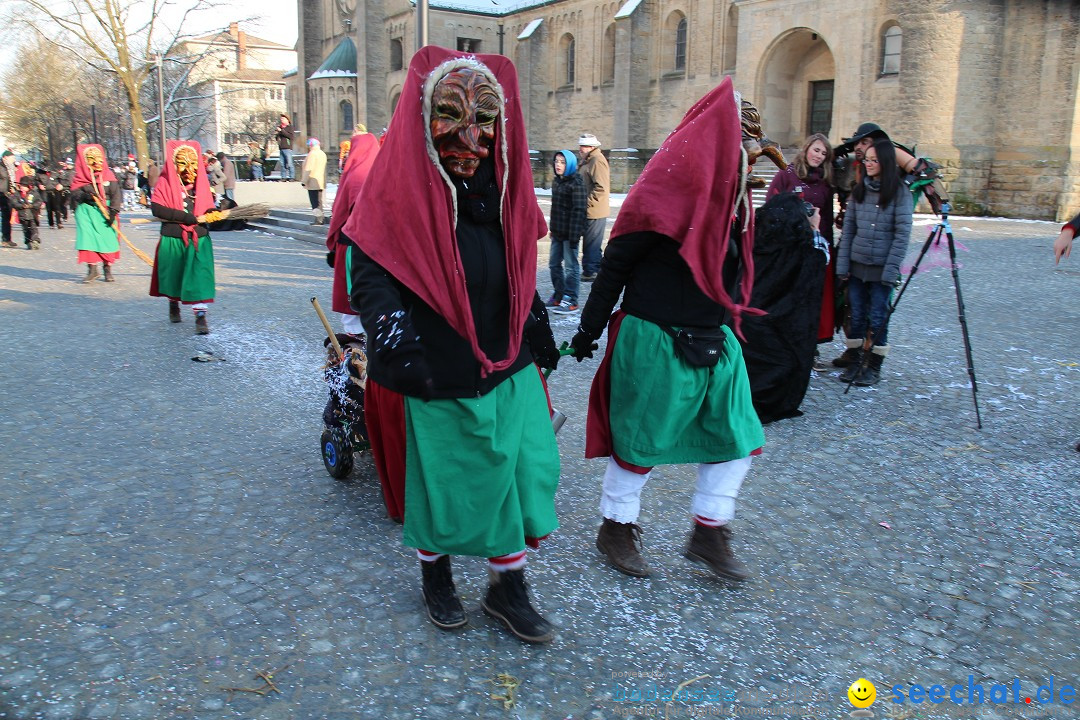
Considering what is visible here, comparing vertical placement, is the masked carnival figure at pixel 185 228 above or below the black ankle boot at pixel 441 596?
above

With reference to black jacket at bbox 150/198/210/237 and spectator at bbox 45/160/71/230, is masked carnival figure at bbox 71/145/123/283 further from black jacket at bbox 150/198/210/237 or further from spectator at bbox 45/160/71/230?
spectator at bbox 45/160/71/230

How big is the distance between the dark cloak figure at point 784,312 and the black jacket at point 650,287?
2662 mm

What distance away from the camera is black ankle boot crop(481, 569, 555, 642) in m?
3.06

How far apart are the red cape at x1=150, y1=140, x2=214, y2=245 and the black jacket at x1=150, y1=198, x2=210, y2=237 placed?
1.4 inches

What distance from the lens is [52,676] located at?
2.81m

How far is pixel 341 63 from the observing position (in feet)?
162

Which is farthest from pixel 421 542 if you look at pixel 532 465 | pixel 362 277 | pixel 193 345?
pixel 193 345

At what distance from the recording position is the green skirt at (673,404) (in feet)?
10.9

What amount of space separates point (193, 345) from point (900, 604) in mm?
6824

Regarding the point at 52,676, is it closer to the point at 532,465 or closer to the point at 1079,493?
the point at 532,465

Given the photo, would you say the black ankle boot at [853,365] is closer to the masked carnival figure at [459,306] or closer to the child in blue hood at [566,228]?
the child in blue hood at [566,228]

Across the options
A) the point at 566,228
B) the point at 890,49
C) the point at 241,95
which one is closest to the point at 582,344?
the point at 566,228

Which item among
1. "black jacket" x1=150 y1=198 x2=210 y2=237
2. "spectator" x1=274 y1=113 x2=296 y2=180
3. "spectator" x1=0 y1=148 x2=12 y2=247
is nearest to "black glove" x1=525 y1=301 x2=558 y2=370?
"black jacket" x1=150 y1=198 x2=210 y2=237

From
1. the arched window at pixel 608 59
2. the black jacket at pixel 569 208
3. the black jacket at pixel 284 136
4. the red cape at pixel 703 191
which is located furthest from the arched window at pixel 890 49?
the red cape at pixel 703 191
